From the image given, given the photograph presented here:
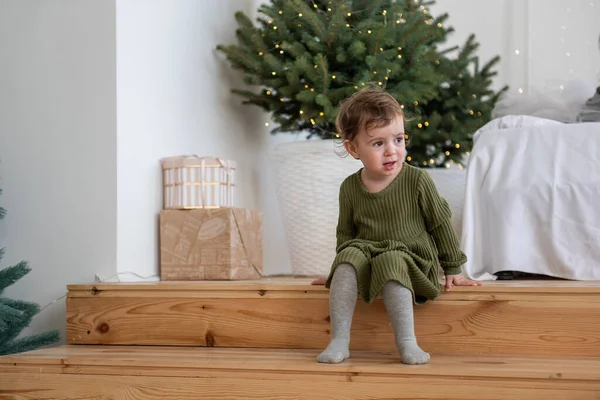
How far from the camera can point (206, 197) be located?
2547 millimetres

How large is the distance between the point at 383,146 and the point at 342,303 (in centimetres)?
39

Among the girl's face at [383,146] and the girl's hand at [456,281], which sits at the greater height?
the girl's face at [383,146]

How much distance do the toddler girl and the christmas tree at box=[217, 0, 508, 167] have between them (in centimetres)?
72

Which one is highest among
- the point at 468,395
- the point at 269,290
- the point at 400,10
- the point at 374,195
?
the point at 400,10

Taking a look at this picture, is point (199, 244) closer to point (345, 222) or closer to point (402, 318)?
point (345, 222)

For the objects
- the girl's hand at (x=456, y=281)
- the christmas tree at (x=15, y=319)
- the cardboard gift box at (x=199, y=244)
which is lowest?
the christmas tree at (x=15, y=319)

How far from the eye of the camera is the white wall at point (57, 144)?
7.73 feet

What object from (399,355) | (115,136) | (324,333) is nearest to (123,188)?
(115,136)

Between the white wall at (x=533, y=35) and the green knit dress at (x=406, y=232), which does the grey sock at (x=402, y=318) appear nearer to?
the green knit dress at (x=406, y=232)

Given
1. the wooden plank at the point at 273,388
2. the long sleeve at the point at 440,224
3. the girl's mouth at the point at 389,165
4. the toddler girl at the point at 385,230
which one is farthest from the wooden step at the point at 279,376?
the girl's mouth at the point at 389,165

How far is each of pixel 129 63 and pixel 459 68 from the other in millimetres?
1507

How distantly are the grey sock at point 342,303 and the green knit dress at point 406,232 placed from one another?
2cm

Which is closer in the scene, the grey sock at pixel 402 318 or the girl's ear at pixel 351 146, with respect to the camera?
the grey sock at pixel 402 318

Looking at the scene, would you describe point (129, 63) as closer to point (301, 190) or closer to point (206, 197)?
point (206, 197)
